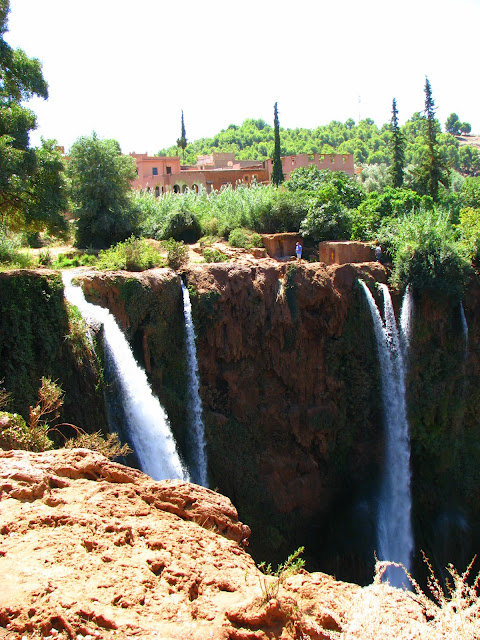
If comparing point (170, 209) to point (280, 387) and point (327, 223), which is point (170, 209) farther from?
point (280, 387)

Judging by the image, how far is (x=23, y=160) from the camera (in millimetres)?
14219

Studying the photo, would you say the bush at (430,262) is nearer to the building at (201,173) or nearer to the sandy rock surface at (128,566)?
the sandy rock surface at (128,566)

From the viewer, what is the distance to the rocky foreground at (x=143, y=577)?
4633 millimetres

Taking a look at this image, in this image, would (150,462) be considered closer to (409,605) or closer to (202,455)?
(202,455)

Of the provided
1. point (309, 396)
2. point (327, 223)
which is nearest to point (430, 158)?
point (327, 223)

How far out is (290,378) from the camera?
1869cm

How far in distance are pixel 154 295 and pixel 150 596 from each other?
11671mm

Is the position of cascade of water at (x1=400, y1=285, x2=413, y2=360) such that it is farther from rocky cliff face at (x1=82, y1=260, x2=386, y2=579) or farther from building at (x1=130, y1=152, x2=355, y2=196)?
building at (x1=130, y1=152, x2=355, y2=196)

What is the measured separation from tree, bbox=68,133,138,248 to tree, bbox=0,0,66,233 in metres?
7.64

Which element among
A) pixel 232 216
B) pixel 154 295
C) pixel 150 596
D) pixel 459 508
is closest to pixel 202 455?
pixel 154 295

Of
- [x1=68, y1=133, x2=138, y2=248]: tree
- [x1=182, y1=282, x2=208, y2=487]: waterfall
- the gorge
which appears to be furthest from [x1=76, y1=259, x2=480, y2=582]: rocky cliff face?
[x1=68, y1=133, x2=138, y2=248]: tree

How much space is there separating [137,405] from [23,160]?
698 cm

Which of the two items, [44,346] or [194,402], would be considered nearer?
[44,346]

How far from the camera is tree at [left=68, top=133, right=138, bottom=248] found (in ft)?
78.8
